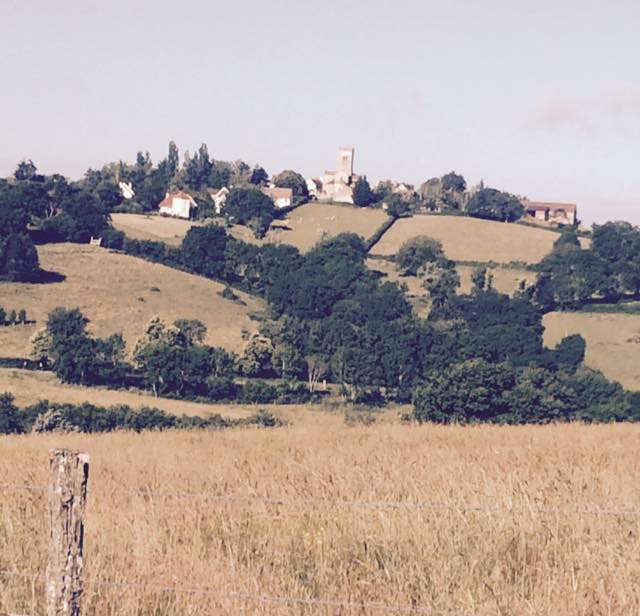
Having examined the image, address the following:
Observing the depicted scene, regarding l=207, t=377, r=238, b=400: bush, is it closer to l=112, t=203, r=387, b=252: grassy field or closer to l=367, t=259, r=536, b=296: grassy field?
l=367, t=259, r=536, b=296: grassy field

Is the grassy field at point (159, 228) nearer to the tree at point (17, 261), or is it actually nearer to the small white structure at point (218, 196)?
the small white structure at point (218, 196)

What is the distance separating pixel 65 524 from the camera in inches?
236

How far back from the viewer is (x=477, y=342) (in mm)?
89812

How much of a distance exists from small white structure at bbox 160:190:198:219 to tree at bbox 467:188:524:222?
4893cm

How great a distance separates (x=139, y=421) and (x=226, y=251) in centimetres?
6456

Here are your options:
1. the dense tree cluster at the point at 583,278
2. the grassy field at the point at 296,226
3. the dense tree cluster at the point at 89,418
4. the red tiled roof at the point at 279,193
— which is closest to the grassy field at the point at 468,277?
the dense tree cluster at the point at 583,278

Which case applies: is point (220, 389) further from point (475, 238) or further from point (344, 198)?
point (344, 198)

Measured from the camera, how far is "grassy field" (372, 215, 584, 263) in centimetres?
12631

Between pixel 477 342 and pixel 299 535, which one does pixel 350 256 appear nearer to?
pixel 477 342

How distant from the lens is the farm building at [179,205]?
158 meters

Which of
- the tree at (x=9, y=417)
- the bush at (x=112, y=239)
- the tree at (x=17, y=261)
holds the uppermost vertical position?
the bush at (x=112, y=239)

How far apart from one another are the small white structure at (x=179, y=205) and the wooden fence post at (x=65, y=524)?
152052mm

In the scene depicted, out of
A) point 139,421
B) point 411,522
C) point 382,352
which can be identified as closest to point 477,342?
point 382,352

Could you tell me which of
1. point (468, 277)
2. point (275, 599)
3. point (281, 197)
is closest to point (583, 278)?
point (468, 277)
